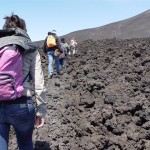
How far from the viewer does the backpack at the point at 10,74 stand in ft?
12.6

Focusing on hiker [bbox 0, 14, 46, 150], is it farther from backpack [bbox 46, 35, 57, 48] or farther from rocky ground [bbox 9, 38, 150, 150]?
backpack [bbox 46, 35, 57, 48]

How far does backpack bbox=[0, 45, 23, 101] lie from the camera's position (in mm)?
3855

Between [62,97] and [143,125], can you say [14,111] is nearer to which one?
[143,125]

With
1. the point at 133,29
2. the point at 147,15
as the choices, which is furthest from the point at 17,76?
the point at 147,15

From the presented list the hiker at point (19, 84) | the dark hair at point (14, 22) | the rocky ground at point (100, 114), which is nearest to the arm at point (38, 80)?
the hiker at point (19, 84)

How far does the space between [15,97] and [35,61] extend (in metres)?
0.40

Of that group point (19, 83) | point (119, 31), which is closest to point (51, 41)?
point (19, 83)

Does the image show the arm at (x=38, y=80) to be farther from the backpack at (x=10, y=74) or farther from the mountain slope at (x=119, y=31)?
the mountain slope at (x=119, y=31)

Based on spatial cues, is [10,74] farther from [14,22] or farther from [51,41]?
[51,41]

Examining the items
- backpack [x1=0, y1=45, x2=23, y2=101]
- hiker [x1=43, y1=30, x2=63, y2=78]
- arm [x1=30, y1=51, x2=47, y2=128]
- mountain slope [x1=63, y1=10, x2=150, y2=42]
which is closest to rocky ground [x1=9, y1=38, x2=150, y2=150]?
hiker [x1=43, y1=30, x2=63, y2=78]

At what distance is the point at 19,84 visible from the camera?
3.93 meters

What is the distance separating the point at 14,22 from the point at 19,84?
61 cm

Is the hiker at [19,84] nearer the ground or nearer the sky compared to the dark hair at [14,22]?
nearer the ground

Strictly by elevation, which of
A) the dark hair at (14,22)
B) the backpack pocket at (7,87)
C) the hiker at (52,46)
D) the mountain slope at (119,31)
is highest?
the dark hair at (14,22)
